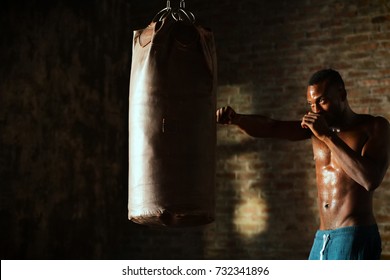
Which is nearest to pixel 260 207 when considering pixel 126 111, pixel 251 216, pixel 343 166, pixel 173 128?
pixel 251 216

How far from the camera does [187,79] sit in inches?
113

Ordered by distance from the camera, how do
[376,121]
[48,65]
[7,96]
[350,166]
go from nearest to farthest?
[350,166]
[376,121]
[7,96]
[48,65]

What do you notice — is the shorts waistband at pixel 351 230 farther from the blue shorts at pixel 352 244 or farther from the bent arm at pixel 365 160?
the bent arm at pixel 365 160

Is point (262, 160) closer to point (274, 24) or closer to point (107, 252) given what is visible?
point (274, 24)

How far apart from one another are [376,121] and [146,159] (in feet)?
4.42

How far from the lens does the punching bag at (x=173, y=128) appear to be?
282cm

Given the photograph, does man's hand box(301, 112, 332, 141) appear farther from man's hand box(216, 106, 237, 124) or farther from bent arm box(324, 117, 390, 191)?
man's hand box(216, 106, 237, 124)

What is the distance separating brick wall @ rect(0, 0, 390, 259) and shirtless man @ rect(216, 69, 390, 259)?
1575 mm

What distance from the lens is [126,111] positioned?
5.66m

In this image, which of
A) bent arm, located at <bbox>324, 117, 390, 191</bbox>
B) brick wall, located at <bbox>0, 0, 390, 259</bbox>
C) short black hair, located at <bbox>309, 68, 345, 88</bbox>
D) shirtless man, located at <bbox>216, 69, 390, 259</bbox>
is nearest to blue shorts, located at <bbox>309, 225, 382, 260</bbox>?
shirtless man, located at <bbox>216, 69, 390, 259</bbox>

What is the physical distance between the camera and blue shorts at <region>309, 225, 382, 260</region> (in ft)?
10.4

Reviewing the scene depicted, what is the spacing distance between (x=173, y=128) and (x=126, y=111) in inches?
114

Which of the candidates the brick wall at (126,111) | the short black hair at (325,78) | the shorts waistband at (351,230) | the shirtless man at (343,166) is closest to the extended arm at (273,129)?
the shirtless man at (343,166)

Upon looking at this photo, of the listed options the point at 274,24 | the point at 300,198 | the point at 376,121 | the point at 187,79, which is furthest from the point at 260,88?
the point at 187,79
